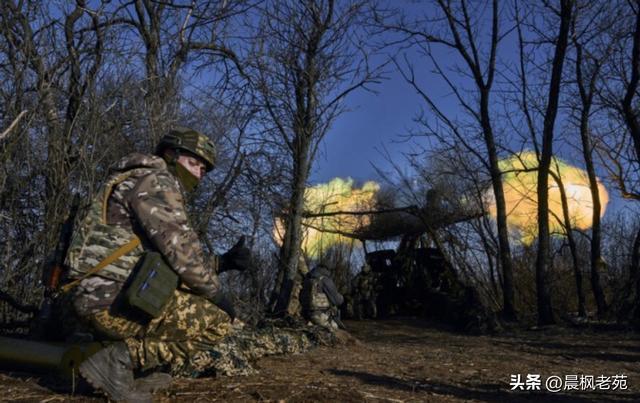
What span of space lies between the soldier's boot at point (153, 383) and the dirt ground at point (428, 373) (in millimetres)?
65

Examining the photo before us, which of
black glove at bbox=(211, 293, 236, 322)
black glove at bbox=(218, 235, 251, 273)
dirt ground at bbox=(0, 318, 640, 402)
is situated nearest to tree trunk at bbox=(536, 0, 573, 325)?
dirt ground at bbox=(0, 318, 640, 402)

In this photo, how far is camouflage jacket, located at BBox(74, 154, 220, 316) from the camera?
3.56 m

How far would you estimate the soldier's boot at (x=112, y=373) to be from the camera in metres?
3.52

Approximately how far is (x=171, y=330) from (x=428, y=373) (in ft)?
9.81

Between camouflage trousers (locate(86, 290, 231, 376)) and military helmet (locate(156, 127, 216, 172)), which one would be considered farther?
military helmet (locate(156, 127, 216, 172))

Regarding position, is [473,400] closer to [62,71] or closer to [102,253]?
[102,253]

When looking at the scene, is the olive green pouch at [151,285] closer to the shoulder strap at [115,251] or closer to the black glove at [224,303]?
the shoulder strap at [115,251]

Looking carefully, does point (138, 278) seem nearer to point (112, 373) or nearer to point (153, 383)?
point (112, 373)

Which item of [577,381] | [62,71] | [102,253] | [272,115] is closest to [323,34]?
[272,115]

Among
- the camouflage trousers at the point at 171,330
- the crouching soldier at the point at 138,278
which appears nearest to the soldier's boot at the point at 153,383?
the crouching soldier at the point at 138,278

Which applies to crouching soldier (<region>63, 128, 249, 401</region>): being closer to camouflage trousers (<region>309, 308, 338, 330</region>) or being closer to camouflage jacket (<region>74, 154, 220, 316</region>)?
camouflage jacket (<region>74, 154, 220, 316</region>)

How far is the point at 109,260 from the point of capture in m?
3.56

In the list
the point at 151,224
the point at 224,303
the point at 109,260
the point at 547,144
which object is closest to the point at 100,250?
the point at 109,260

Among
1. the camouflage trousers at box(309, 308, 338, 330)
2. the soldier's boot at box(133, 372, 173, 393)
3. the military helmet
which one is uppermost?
the military helmet
